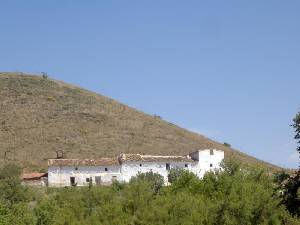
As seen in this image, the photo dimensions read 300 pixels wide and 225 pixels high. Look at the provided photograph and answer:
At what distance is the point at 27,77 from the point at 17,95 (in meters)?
11.5

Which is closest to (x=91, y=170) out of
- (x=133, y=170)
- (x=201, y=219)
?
(x=133, y=170)

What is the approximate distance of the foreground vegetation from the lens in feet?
123

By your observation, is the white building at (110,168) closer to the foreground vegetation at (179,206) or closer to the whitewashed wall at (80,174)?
the whitewashed wall at (80,174)

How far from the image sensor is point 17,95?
104 meters

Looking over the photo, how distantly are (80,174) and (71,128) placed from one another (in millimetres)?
23811

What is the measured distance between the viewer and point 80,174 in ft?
230

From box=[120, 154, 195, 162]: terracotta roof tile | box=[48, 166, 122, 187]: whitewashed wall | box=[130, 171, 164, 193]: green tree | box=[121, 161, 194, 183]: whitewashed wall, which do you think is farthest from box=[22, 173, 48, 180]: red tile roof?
box=[130, 171, 164, 193]: green tree

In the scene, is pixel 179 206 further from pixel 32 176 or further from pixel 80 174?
pixel 32 176

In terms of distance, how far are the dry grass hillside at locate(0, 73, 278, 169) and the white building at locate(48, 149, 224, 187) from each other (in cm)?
971

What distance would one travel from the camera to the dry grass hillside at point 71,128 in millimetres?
84250

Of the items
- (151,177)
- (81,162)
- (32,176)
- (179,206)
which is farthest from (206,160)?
(179,206)

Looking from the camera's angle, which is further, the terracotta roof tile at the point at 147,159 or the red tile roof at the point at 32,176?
the terracotta roof tile at the point at 147,159

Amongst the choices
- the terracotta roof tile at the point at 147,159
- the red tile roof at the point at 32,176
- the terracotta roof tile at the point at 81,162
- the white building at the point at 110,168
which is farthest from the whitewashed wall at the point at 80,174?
the terracotta roof tile at the point at 147,159

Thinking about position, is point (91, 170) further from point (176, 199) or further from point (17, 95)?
point (17, 95)
